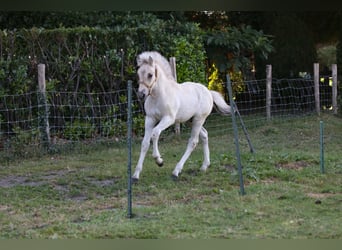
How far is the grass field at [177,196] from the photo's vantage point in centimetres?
483

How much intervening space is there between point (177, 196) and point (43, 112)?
399 cm

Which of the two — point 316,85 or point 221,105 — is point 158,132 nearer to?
point 221,105

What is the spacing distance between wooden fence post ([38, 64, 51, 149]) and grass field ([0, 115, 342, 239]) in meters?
0.35

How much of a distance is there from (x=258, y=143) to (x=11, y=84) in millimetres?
4694

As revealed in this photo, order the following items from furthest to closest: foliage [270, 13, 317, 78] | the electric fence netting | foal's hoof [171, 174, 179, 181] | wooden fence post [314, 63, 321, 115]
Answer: foliage [270, 13, 317, 78], wooden fence post [314, 63, 321, 115], the electric fence netting, foal's hoof [171, 174, 179, 181]

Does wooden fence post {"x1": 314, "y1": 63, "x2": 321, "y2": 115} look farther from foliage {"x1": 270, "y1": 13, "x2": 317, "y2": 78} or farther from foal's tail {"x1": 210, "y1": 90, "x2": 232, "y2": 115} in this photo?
foal's tail {"x1": 210, "y1": 90, "x2": 232, "y2": 115}

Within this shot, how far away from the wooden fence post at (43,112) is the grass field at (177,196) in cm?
35

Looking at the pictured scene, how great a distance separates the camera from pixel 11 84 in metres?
9.66

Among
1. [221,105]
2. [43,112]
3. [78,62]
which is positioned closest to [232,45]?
[78,62]

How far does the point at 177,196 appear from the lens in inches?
257

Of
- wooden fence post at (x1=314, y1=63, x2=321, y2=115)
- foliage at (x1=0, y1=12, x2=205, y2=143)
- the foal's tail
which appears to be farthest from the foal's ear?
wooden fence post at (x1=314, y1=63, x2=321, y2=115)

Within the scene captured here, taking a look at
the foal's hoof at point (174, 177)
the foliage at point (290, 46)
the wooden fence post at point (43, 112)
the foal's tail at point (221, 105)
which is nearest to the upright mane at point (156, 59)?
the foal's tail at point (221, 105)

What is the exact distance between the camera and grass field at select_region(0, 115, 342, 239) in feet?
15.9

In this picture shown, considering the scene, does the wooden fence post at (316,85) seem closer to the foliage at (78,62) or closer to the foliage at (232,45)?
the foliage at (232,45)
